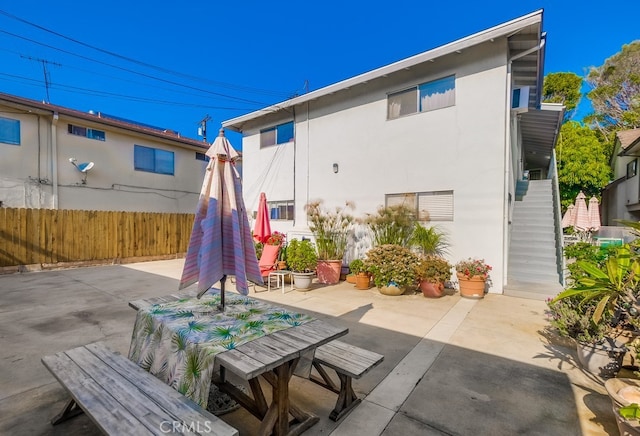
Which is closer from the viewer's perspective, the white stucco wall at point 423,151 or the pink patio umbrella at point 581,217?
Answer: the white stucco wall at point 423,151

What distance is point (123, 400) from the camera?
183 centimetres

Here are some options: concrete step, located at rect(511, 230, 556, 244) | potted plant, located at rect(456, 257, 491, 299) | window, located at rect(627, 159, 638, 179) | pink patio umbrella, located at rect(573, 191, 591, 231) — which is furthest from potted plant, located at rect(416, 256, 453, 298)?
window, located at rect(627, 159, 638, 179)

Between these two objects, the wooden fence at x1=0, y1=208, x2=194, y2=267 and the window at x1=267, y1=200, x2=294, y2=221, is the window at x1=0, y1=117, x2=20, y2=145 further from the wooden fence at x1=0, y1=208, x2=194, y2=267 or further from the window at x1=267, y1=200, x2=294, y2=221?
the window at x1=267, y1=200, x2=294, y2=221

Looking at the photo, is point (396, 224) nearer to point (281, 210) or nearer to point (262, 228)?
point (262, 228)

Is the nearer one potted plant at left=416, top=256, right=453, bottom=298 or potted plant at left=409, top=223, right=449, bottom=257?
potted plant at left=416, top=256, right=453, bottom=298

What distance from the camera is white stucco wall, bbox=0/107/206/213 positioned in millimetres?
10242

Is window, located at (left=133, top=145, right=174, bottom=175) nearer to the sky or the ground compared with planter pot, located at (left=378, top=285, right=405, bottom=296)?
nearer to the sky


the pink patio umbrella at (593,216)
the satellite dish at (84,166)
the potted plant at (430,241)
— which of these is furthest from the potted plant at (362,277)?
the satellite dish at (84,166)

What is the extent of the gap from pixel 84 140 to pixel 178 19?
6.31m

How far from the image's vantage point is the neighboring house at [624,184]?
13.4 meters

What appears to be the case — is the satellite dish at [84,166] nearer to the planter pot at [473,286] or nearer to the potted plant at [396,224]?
the potted plant at [396,224]

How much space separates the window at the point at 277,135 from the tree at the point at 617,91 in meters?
21.9

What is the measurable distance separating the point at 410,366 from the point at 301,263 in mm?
4031
